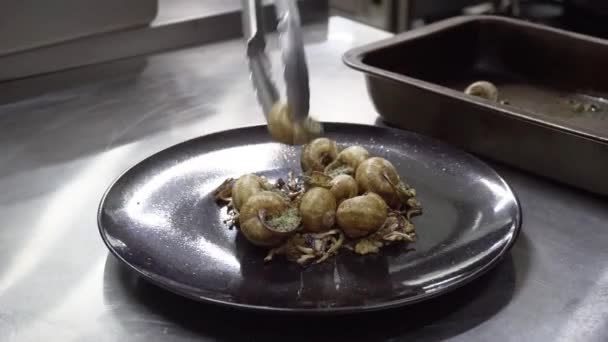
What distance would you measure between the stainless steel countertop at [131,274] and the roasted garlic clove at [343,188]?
0.15 meters

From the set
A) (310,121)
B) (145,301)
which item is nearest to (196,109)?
(310,121)

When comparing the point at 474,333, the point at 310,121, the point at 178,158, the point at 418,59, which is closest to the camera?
the point at 474,333

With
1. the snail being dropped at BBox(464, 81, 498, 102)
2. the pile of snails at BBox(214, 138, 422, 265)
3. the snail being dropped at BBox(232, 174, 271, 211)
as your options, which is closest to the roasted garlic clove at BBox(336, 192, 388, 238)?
the pile of snails at BBox(214, 138, 422, 265)

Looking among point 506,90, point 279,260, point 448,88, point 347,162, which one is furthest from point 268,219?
point 506,90

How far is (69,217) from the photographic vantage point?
2.89ft

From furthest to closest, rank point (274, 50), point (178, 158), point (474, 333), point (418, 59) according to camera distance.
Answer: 1. point (274, 50)
2. point (418, 59)
3. point (178, 158)
4. point (474, 333)

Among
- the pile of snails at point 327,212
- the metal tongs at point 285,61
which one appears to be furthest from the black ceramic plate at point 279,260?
the metal tongs at point 285,61

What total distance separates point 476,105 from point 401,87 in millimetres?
126

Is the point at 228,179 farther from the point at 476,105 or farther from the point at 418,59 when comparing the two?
the point at 418,59

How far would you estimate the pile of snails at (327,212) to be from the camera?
73 cm

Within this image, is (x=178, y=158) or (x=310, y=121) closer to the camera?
(x=310, y=121)

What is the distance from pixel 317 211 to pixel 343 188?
6 centimetres

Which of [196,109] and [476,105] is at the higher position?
[476,105]

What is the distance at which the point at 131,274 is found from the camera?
2.48 ft
